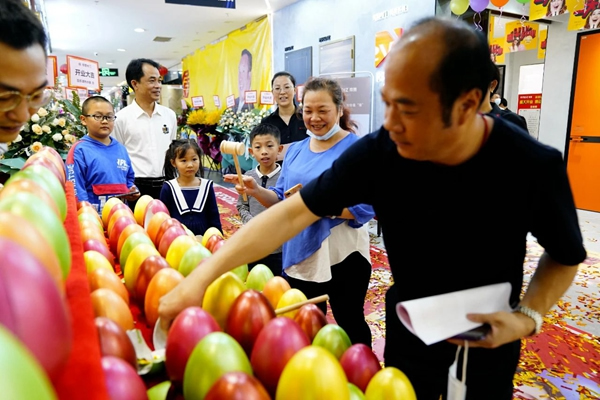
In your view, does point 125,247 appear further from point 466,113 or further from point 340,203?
point 466,113

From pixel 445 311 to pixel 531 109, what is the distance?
9519mm

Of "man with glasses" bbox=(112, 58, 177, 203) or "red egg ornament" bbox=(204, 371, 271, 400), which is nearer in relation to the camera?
"red egg ornament" bbox=(204, 371, 271, 400)

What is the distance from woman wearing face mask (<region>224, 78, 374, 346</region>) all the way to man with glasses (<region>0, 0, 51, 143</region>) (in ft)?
3.65

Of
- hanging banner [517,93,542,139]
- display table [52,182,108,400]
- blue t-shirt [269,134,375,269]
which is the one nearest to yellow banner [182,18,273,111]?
hanging banner [517,93,542,139]

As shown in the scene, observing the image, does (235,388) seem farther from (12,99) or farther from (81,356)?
(12,99)

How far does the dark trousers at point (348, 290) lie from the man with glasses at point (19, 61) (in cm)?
149

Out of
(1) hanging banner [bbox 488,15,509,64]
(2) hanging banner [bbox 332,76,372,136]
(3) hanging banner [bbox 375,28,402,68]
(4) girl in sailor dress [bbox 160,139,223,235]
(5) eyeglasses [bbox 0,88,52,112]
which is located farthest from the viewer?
(1) hanging banner [bbox 488,15,509,64]

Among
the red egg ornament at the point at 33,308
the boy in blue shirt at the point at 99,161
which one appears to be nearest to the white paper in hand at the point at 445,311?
the red egg ornament at the point at 33,308

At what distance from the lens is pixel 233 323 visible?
0.95m

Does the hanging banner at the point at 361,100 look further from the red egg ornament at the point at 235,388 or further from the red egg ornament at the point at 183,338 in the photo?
the red egg ornament at the point at 235,388

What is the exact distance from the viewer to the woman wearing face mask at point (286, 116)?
11.4 feet

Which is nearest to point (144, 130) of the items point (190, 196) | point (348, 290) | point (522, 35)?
point (190, 196)

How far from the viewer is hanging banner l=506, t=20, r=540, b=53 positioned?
7293 millimetres

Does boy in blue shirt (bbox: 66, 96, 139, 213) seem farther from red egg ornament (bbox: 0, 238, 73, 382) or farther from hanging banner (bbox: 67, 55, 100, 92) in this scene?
hanging banner (bbox: 67, 55, 100, 92)
